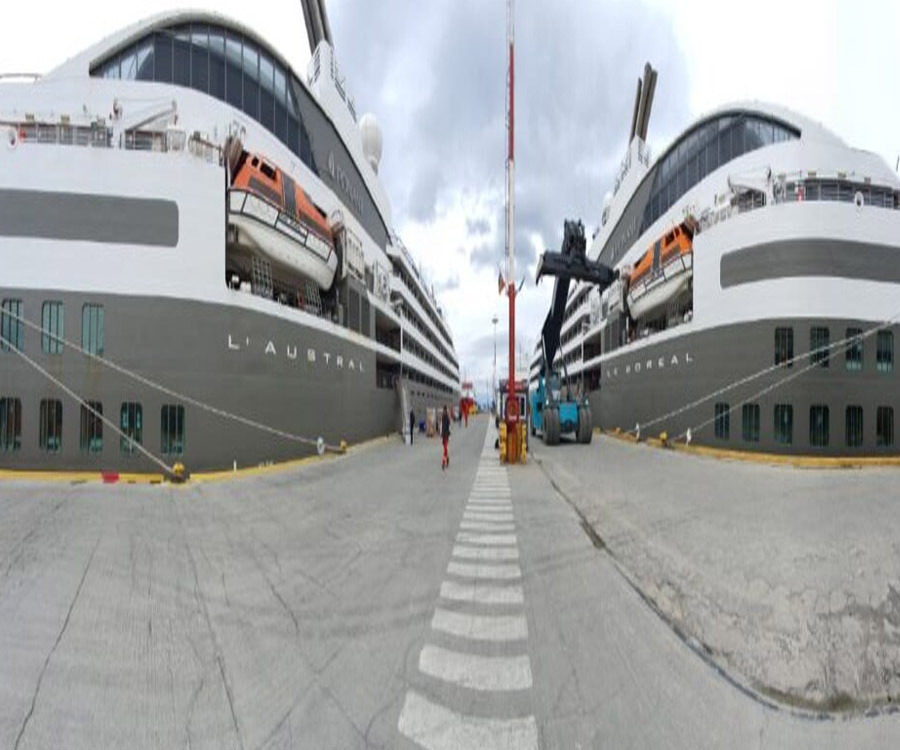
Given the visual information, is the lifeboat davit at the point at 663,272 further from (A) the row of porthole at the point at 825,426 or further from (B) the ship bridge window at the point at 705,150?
(A) the row of porthole at the point at 825,426

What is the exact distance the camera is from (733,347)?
14.4 m

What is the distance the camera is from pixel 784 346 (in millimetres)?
13320

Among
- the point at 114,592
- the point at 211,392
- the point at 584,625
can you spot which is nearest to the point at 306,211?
the point at 211,392

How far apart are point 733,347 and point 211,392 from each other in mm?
15005

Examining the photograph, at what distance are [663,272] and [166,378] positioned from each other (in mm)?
17424

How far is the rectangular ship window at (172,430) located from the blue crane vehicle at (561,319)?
1371 cm

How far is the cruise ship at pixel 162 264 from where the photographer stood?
8.98m

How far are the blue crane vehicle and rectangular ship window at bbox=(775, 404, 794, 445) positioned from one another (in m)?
7.52

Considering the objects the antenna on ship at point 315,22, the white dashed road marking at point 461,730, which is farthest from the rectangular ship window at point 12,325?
the antenna on ship at point 315,22

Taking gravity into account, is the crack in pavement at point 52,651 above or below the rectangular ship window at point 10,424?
below

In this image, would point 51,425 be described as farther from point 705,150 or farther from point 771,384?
point 705,150

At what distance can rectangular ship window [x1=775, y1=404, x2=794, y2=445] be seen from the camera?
13.0 m

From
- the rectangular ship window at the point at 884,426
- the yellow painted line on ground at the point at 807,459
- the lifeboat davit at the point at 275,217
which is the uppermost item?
the lifeboat davit at the point at 275,217

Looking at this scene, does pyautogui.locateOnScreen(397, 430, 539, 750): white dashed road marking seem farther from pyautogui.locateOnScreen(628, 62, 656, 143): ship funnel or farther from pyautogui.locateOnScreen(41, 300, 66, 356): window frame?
pyautogui.locateOnScreen(628, 62, 656, 143): ship funnel
